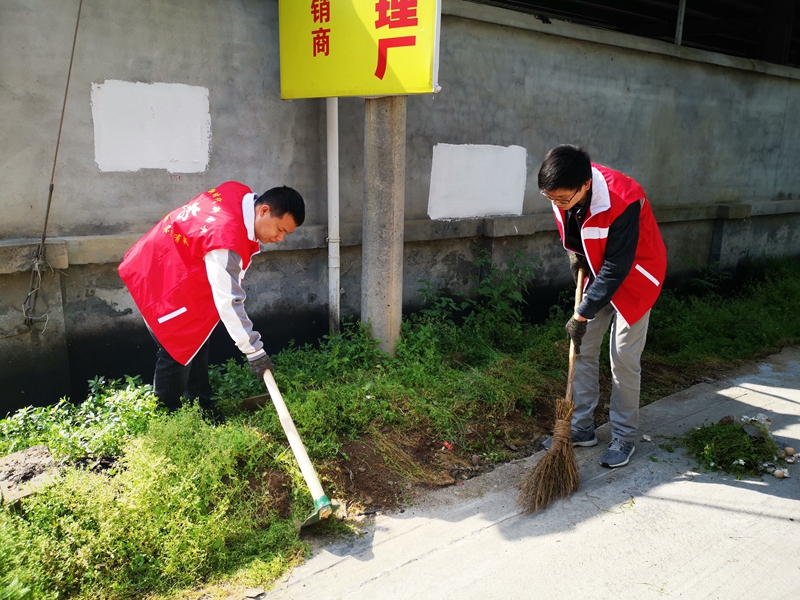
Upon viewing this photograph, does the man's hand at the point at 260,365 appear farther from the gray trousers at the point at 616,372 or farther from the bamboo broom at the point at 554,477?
the gray trousers at the point at 616,372

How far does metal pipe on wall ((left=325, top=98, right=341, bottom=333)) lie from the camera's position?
→ 454 centimetres

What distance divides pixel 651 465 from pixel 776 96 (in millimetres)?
6779

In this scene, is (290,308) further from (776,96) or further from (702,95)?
(776,96)

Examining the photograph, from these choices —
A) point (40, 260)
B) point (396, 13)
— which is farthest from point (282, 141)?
point (40, 260)

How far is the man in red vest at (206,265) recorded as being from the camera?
3166 mm

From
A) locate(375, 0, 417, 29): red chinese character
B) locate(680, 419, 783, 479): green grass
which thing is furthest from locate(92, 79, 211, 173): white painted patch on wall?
locate(680, 419, 783, 479): green grass

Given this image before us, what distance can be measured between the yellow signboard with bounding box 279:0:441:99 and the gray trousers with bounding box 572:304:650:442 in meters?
1.77

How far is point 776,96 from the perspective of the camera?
324 inches

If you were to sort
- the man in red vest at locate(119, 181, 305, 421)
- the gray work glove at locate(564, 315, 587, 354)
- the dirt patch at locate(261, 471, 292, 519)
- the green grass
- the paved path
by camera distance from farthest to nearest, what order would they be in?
the green grass < the gray work glove at locate(564, 315, 587, 354) < the man in red vest at locate(119, 181, 305, 421) < the dirt patch at locate(261, 471, 292, 519) < the paved path

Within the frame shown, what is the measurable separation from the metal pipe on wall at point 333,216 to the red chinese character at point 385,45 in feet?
2.78

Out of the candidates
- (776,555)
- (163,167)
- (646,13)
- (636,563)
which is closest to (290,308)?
(163,167)

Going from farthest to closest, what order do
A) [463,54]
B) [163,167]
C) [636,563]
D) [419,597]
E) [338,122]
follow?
[463,54] → [338,122] → [163,167] → [636,563] → [419,597]

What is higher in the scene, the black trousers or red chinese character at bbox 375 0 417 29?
red chinese character at bbox 375 0 417 29

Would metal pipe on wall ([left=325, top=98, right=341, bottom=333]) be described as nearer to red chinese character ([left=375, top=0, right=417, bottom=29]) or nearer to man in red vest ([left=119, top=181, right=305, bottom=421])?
red chinese character ([left=375, top=0, right=417, bottom=29])
